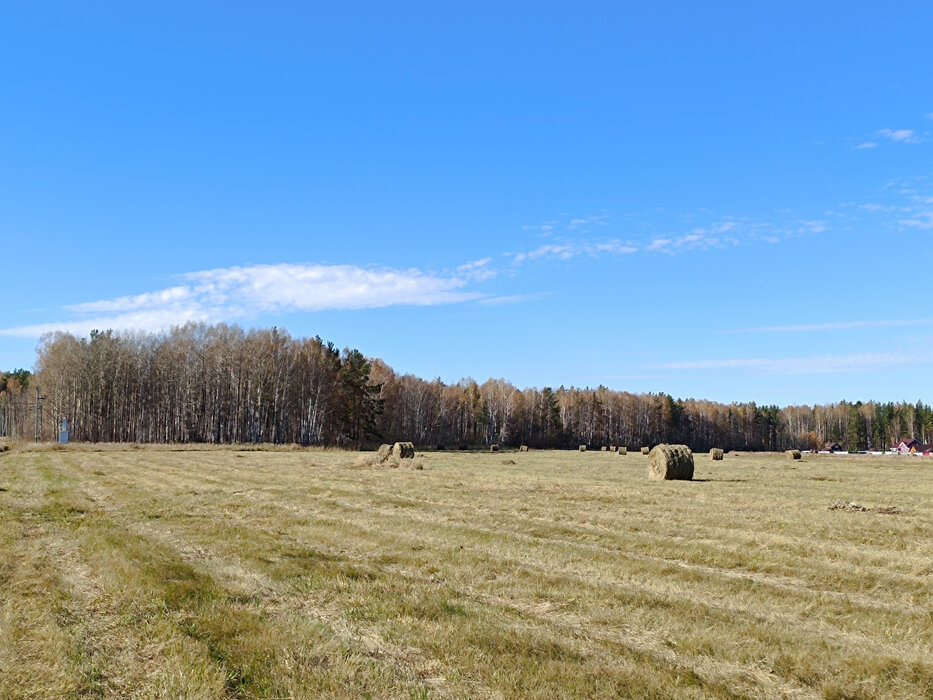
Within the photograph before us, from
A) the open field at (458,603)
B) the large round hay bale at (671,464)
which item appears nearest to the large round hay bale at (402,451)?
the large round hay bale at (671,464)

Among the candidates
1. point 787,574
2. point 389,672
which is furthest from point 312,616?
point 787,574

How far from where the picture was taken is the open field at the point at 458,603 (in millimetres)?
6164

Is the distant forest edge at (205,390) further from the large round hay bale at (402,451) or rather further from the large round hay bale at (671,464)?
the large round hay bale at (671,464)

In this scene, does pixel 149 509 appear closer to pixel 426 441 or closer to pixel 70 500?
pixel 70 500

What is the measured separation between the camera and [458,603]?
8.78m

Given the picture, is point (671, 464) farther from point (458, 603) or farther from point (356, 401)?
point (356, 401)

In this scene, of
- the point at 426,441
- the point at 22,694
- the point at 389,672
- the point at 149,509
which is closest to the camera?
the point at 22,694

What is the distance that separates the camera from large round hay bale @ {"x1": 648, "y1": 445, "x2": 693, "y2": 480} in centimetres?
3459

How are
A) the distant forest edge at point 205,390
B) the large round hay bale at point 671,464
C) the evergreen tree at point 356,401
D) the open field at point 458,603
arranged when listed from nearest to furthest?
the open field at point 458,603, the large round hay bale at point 671,464, the distant forest edge at point 205,390, the evergreen tree at point 356,401

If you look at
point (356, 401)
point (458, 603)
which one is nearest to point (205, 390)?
point (356, 401)

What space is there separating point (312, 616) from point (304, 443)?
8677 centimetres

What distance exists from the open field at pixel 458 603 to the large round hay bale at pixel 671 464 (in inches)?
621

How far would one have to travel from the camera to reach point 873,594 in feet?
32.5

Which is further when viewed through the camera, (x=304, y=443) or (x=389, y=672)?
Result: (x=304, y=443)
